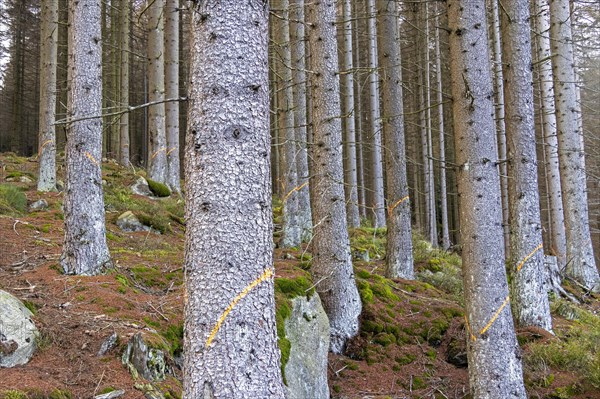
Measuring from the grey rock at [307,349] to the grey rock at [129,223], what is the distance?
5.06m

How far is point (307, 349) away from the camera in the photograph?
16.5 ft

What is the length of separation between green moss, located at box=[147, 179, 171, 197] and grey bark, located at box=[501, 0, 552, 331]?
9200 millimetres

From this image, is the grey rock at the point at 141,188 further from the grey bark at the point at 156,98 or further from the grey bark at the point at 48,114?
the grey bark at the point at 48,114

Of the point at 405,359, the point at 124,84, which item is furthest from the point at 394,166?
the point at 124,84

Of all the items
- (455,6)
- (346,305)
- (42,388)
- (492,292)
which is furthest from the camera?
(346,305)

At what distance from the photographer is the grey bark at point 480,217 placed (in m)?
4.67

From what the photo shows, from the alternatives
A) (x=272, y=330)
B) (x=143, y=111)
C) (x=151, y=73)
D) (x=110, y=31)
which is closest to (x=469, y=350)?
(x=272, y=330)

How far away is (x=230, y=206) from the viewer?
2.58 meters

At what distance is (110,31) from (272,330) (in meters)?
20.8

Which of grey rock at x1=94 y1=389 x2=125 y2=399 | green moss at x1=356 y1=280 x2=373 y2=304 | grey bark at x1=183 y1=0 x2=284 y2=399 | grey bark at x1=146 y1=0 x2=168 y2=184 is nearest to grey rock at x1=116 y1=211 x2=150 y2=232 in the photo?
grey bark at x1=146 y1=0 x2=168 y2=184

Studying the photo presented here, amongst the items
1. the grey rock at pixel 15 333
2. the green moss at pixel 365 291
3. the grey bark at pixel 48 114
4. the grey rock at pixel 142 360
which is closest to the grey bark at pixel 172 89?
the grey bark at pixel 48 114

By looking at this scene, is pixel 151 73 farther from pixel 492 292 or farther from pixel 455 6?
pixel 492 292

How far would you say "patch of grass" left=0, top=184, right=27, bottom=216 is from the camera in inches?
329

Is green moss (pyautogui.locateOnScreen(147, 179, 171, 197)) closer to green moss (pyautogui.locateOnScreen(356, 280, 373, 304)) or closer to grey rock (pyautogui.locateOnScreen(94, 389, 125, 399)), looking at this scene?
green moss (pyautogui.locateOnScreen(356, 280, 373, 304))
